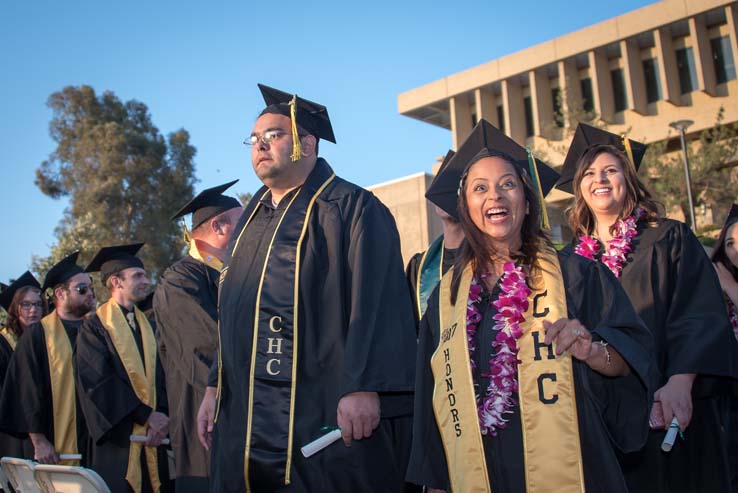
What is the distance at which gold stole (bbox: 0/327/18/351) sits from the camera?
8180 mm

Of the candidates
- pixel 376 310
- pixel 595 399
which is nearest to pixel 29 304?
pixel 376 310

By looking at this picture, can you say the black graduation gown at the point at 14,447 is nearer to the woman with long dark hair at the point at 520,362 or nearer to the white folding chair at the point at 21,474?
the white folding chair at the point at 21,474

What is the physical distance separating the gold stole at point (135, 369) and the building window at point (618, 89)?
31.1 metres

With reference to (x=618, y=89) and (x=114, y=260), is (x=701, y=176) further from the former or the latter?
(x=114, y=260)

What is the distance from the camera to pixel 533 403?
254cm

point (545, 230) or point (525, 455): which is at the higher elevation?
point (545, 230)

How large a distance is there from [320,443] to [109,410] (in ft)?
10.5

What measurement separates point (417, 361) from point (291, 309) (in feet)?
2.32

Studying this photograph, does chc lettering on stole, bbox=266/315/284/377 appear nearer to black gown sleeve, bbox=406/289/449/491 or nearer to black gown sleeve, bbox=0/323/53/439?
black gown sleeve, bbox=406/289/449/491

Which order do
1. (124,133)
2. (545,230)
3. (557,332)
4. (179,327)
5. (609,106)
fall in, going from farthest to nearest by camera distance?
(609,106)
(124,133)
(179,327)
(545,230)
(557,332)

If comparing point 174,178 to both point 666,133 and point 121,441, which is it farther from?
point 121,441

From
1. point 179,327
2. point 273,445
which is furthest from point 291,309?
point 179,327

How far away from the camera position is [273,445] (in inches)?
127

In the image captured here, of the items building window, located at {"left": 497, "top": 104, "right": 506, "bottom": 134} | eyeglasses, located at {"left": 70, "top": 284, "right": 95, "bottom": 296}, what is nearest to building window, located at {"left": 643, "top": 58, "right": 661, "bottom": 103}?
building window, located at {"left": 497, "top": 104, "right": 506, "bottom": 134}
